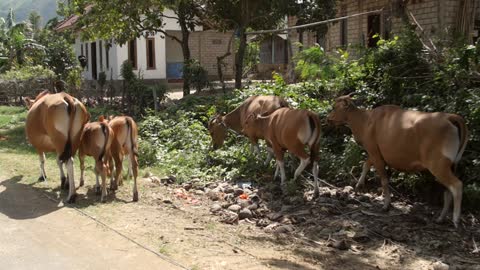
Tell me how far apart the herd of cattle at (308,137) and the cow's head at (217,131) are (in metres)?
1.37

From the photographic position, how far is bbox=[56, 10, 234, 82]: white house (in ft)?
Answer: 99.2

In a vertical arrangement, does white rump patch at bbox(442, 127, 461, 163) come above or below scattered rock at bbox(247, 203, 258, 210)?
above

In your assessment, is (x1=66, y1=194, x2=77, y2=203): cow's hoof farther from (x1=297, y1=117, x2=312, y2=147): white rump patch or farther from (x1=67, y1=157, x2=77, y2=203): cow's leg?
(x1=297, y1=117, x2=312, y2=147): white rump patch

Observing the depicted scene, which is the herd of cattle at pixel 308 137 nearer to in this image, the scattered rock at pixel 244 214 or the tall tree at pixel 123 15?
the scattered rock at pixel 244 214

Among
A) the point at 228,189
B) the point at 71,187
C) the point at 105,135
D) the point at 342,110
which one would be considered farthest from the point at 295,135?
the point at 71,187

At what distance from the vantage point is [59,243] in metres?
5.97

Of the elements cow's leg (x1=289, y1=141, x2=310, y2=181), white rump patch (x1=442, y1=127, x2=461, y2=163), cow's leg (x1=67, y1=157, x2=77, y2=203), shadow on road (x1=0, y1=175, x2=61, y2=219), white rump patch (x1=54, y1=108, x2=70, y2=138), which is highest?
white rump patch (x1=54, y1=108, x2=70, y2=138)

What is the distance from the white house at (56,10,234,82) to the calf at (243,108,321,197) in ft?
69.5

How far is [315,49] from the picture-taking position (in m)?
11.8

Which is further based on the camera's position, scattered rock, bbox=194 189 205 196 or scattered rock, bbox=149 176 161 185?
scattered rock, bbox=149 176 161 185

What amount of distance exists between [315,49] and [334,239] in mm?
6315

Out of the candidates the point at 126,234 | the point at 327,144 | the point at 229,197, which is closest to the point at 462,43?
the point at 327,144

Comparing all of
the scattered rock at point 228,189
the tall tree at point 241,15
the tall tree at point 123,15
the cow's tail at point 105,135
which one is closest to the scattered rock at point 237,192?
the scattered rock at point 228,189

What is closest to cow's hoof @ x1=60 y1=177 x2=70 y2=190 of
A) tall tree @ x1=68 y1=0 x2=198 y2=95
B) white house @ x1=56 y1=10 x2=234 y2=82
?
tall tree @ x1=68 y1=0 x2=198 y2=95
